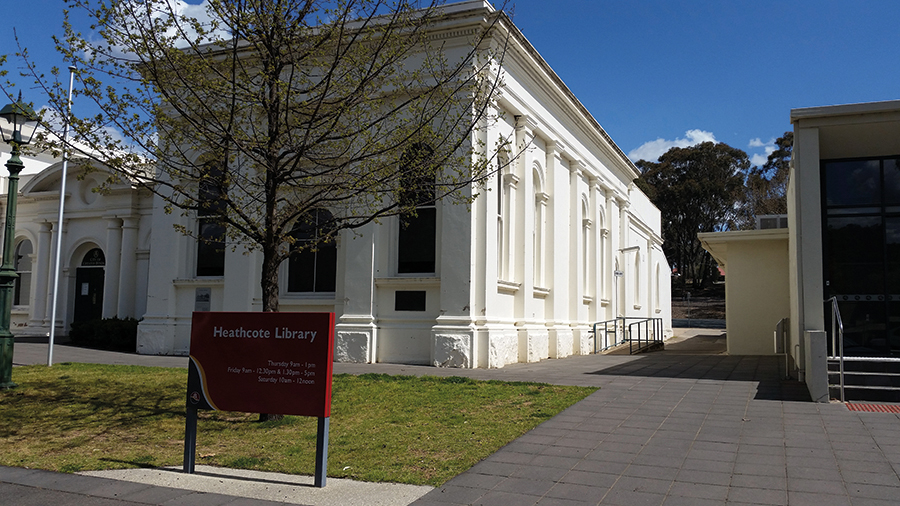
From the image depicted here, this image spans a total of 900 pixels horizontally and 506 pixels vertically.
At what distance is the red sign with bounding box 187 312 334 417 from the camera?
20.2 ft

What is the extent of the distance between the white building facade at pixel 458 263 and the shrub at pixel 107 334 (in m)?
0.60

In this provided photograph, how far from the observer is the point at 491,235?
1579cm

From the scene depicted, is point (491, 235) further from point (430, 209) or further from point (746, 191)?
point (746, 191)

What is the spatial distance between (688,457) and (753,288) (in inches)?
601

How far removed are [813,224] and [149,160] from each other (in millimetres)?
10037

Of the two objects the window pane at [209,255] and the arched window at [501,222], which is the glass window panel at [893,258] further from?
the window pane at [209,255]

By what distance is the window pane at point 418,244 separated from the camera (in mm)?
16281

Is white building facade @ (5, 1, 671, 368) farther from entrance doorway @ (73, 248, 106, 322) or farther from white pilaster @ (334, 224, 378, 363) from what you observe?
entrance doorway @ (73, 248, 106, 322)

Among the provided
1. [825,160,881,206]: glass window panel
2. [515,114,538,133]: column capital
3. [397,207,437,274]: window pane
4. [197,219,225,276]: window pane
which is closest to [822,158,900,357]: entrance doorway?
[825,160,881,206]: glass window panel

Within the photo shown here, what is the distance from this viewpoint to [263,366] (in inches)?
251

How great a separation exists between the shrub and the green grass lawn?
7596 mm

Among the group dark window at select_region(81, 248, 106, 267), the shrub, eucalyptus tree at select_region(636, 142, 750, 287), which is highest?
eucalyptus tree at select_region(636, 142, 750, 287)

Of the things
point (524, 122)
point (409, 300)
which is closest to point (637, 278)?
point (524, 122)

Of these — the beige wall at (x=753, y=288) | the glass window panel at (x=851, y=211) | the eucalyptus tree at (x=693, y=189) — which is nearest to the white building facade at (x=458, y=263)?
the beige wall at (x=753, y=288)
